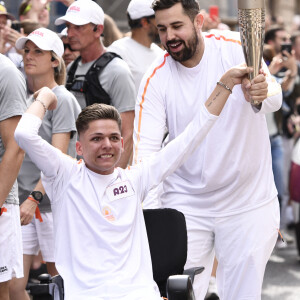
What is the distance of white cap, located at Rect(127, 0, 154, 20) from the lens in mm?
7012

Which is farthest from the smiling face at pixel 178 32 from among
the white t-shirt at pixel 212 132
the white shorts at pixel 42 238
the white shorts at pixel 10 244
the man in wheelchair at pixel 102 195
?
the white shorts at pixel 42 238

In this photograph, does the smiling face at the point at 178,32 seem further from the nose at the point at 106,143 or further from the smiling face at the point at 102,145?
the nose at the point at 106,143

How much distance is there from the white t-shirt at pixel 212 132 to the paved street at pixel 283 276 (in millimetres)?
2452

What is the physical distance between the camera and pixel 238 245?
5.02 metres

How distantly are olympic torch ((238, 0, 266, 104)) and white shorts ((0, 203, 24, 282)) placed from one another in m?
1.63

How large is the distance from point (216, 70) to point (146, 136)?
0.55m

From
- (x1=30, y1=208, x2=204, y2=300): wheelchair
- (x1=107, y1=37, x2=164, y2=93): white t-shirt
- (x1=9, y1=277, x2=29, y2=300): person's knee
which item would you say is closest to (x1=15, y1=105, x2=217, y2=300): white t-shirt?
(x1=30, y1=208, x2=204, y2=300): wheelchair

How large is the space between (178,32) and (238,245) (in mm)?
1266

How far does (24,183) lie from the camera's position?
5.97m

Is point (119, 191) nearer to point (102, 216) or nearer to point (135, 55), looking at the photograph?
point (102, 216)

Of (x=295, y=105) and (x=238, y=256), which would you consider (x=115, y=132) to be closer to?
(x=238, y=256)

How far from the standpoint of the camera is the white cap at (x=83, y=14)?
650cm

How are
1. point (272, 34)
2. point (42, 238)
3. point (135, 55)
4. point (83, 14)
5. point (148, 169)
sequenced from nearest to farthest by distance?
1. point (148, 169)
2. point (42, 238)
3. point (83, 14)
4. point (135, 55)
5. point (272, 34)

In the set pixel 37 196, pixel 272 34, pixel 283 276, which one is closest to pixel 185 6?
pixel 37 196
